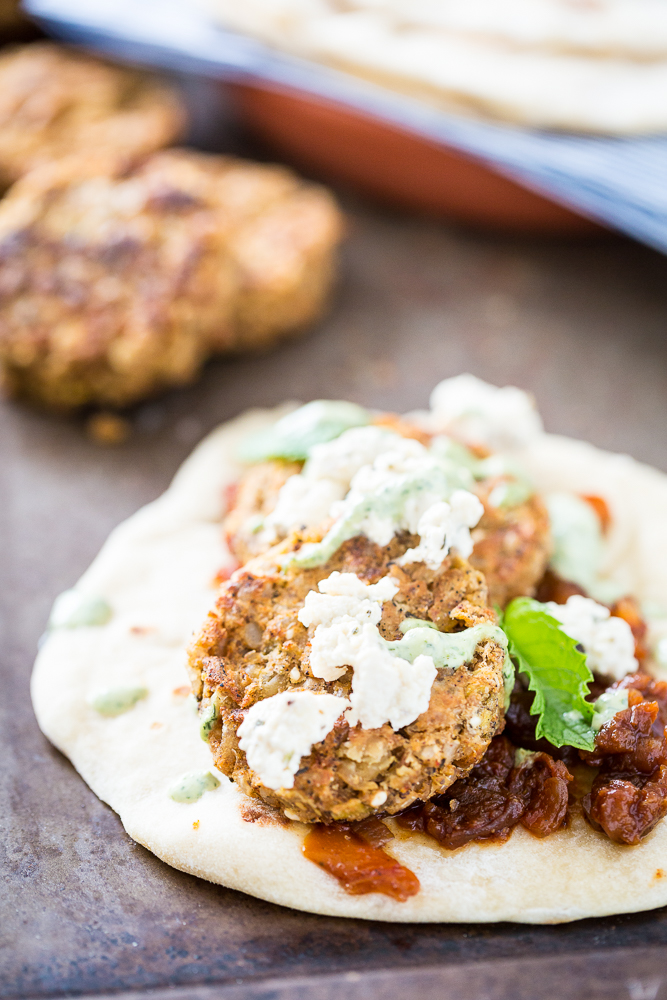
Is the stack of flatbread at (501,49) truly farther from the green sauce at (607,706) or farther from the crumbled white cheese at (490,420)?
the green sauce at (607,706)

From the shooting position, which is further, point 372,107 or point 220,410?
point 372,107

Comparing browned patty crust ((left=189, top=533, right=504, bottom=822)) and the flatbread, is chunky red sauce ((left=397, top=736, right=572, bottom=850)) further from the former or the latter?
Answer: browned patty crust ((left=189, top=533, right=504, bottom=822))

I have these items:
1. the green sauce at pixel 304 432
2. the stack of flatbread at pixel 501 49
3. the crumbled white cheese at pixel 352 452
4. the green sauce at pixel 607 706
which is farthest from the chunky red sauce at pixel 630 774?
the stack of flatbread at pixel 501 49

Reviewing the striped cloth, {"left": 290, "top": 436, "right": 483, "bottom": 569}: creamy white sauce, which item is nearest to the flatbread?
{"left": 290, "top": 436, "right": 483, "bottom": 569}: creamy white sauce

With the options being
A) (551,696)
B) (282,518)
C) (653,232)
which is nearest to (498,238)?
(653,232)

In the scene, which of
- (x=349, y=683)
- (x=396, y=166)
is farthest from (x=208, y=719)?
(x=396, y=166)

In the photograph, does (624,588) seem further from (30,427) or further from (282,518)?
(30,427)
